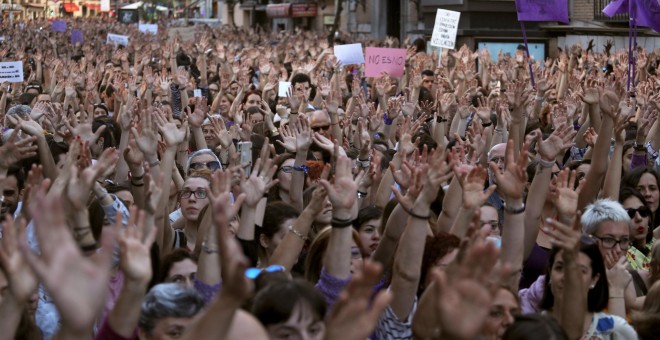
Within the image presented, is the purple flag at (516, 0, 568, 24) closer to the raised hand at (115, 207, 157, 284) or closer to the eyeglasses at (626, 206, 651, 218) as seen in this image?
the eyeglasses at (626, 206, 651, 218)

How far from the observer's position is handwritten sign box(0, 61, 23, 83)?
12.8 m

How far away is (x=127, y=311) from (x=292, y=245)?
1612 mm

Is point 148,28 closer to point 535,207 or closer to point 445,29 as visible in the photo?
point 445,29

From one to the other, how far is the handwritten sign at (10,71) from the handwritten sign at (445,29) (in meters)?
5.68

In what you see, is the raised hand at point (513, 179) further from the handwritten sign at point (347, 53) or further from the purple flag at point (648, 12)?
the handwritten sign at point (347, 53)

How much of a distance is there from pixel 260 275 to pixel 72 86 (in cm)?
795

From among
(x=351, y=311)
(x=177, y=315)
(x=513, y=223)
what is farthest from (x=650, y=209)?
(x=351, y=311)

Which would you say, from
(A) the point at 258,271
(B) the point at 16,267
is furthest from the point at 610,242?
(B) the point at 16,267

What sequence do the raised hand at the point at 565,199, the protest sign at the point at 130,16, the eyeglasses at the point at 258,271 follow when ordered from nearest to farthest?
the eyeglasses at the point at 258,271 < the raised hand at the point at 565,199 < the protest sign at the point at 130,16

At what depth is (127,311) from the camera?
12.1 ft

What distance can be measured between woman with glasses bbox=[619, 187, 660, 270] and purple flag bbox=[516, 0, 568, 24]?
5.89 metres

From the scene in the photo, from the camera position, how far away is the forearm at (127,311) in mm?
3623

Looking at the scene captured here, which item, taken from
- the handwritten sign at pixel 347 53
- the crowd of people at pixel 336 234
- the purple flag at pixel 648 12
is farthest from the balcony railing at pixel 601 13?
the crowd of people at pixel 336 234

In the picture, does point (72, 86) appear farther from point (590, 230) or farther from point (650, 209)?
point (590, 230)
